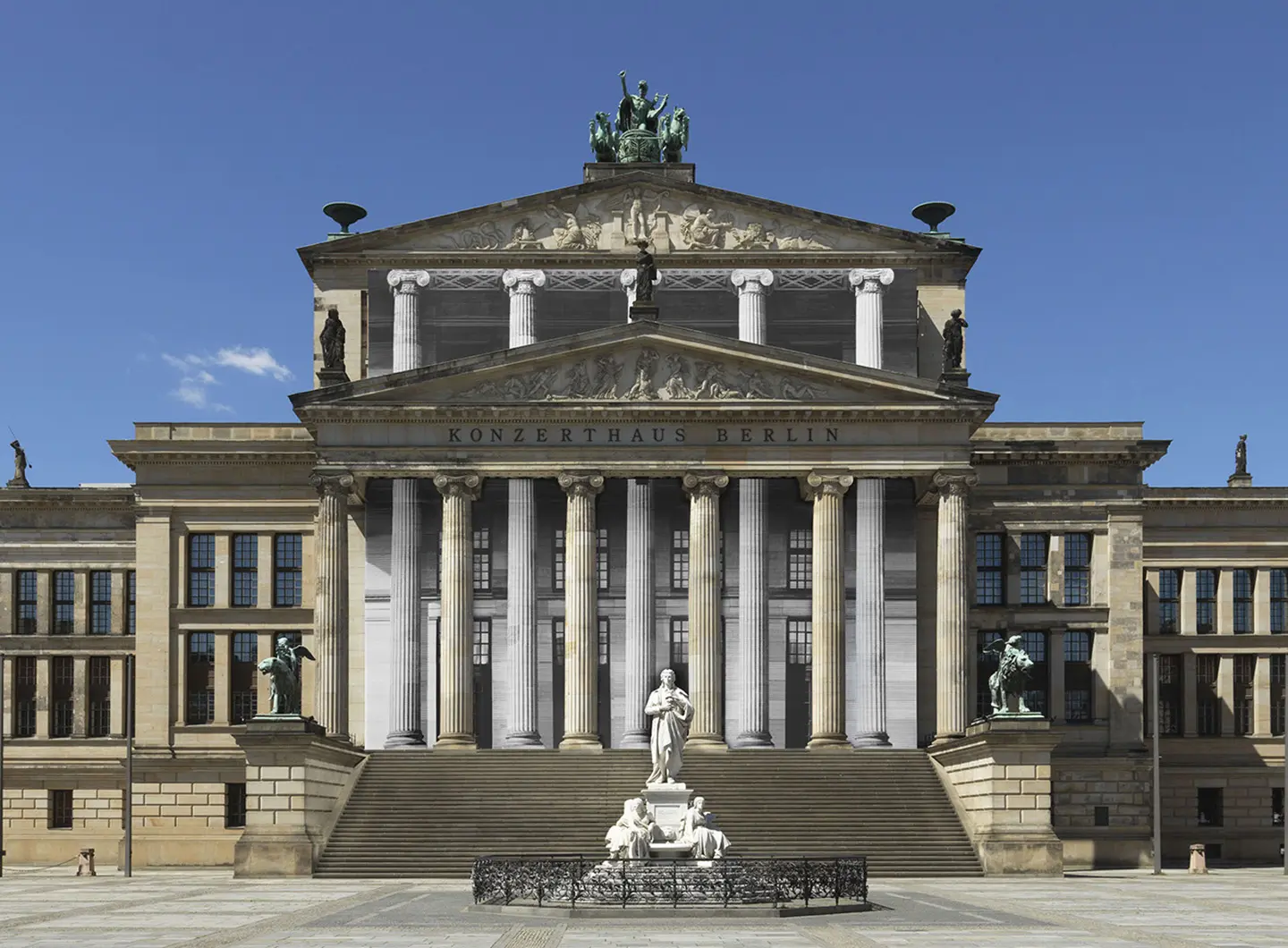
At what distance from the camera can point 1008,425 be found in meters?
77.4

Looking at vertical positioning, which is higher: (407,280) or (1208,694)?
(407,280)

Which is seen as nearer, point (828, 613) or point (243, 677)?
point (828, 613)

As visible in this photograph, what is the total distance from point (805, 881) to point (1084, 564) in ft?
128

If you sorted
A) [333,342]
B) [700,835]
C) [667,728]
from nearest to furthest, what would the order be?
[700,835] → [667,728] → [333,342]

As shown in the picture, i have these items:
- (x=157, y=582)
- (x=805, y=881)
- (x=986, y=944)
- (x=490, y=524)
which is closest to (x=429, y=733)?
(x=490, y=524)

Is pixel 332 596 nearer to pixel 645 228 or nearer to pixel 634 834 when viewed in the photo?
pixel 645 228

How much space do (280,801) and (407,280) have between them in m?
25.3

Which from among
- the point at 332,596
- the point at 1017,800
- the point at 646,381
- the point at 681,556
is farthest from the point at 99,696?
the point at 1017,800

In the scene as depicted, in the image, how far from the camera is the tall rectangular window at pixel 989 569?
7688cm

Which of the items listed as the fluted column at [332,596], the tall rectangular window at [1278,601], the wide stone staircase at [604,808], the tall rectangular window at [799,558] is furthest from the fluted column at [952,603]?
the fluted column at [332,596]

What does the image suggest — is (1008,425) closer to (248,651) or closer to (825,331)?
(825,331)

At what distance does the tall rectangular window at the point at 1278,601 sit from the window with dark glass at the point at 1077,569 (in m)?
10.8


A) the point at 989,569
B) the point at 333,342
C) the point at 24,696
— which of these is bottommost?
the point at 24,696

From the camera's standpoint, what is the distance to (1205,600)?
82.9 m
